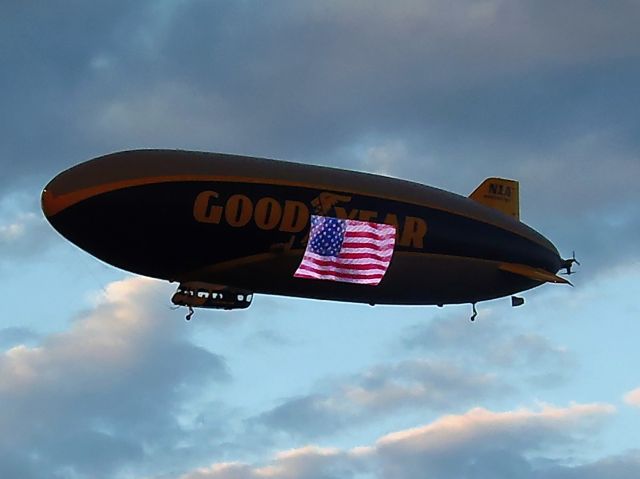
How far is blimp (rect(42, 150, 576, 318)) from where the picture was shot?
79625mm

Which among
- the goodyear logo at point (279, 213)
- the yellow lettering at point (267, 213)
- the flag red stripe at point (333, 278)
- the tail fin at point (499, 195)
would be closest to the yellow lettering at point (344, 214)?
the goodyear logo at point (279, 213)

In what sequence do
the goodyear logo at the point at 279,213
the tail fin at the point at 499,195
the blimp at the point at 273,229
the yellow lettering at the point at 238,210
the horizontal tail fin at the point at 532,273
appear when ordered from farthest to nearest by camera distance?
the tail fin at the point at 499,195 < the horizontal tail fin at the point at 532,273 < the yellow lettering at the point at 238,210 < the goodyear logo at the point at 279,213 < the blimp at the point at 273,229

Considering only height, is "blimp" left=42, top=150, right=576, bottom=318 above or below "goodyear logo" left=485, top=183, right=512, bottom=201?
below

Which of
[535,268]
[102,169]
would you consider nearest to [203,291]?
[102,169]

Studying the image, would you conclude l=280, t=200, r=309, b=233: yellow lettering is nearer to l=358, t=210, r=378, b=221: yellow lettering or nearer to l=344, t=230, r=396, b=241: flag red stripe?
l=344, t=230, r=396, b=241: flag red stripe

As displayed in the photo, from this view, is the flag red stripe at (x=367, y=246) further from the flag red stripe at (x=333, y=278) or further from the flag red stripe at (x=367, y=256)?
the flag red stripe at (x=333, y=278)

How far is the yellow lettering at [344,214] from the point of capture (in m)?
84.1

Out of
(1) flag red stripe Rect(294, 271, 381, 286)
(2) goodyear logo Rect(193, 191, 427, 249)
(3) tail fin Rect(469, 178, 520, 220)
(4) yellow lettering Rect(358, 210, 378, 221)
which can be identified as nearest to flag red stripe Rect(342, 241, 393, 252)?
(2) goodyear logo Rect(193, 191, 427, 249)

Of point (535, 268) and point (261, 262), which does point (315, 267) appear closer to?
point (261, 262)

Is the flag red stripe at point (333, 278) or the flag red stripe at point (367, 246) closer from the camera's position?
the flag red stripe at point (333, 278)

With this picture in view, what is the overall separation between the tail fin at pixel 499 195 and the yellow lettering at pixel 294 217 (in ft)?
70.7

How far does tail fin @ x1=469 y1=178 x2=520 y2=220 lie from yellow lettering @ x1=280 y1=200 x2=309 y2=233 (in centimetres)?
2154

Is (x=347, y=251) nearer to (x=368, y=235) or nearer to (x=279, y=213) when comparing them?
(x=368, y=235)

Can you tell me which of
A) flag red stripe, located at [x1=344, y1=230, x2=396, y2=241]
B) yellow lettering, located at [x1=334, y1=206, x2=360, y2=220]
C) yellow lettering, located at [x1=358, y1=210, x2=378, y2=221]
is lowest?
flag red stripe, located at [x1=344, y1=230, x2=396, y2=241]
